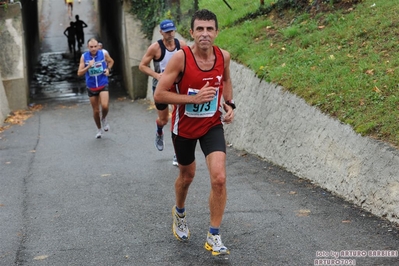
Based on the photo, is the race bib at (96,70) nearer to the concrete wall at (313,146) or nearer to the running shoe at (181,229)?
the concrete wall at (313,146)

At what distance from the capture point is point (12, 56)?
18.7 meters

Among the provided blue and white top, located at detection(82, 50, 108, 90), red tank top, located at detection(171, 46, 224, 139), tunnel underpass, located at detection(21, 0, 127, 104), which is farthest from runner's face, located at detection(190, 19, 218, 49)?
tunnel underpass, located at detection(21, 0, 127, 104)

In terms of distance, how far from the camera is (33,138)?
Result: 1433cm

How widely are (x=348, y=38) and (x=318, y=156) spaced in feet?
10.1

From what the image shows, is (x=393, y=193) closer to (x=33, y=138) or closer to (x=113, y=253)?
(x=113, y=253)

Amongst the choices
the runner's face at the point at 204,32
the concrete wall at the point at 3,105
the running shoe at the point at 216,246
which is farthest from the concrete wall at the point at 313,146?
the concrete wall at the point at 3,105

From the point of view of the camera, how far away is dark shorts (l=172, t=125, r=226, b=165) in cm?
584

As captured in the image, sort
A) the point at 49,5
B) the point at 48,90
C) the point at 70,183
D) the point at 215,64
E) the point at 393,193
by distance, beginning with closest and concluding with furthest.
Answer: the point at 215,64
the point at 393,193
the point at 70,183
the point at 48,90
the point at 49,5

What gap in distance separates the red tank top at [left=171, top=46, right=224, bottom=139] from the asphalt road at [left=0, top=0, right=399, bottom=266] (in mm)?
1110

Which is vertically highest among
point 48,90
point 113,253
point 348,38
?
point 348,38

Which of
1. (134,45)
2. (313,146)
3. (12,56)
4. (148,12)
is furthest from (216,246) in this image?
(134,45)

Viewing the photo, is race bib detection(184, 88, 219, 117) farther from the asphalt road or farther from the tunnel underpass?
the tunnel underpass

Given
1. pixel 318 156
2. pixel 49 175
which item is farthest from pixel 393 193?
pixel 49 175

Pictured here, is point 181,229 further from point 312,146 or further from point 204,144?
point 312,146
